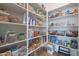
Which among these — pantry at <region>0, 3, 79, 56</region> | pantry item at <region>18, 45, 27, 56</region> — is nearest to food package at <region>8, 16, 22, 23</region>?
pantry at <region>0, 3, 79, 56</region>

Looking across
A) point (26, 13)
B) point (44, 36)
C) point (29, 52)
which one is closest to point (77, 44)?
point (44, 36)

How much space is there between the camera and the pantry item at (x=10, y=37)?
3.79 ft

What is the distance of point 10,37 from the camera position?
1168 millimetres

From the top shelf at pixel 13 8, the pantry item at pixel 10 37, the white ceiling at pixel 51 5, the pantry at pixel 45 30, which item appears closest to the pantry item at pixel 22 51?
the pantry at pixel 45 30

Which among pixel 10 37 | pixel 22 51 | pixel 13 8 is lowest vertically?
pixel 22 51

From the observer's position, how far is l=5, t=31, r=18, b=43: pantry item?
1156 mm

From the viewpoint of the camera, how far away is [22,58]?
4.04ft

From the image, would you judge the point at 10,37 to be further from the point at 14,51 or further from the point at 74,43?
the point at 74,43

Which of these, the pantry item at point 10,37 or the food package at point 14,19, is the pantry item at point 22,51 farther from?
the food package at point 14,19

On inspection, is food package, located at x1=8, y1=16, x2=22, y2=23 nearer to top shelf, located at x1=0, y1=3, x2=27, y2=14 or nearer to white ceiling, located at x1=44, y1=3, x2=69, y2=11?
top shelf, located at x1=0, y1=3, x2=27, y2=14

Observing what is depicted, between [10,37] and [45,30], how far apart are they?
39 cm

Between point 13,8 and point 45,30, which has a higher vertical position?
point 13,8

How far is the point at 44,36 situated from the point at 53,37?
10cm

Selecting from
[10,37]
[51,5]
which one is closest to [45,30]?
[51,5]
